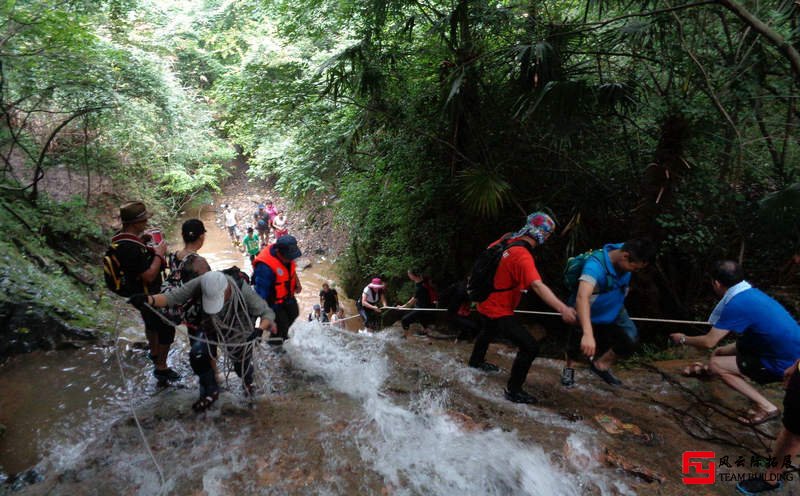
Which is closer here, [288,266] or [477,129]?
[288,266]

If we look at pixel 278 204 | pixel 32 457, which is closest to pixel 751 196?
pixel 32 457

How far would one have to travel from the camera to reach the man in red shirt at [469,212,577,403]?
11.7 ft

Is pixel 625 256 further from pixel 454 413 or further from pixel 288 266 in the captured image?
pixel 288 266

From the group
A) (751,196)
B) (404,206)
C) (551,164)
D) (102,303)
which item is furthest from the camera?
(404,206)

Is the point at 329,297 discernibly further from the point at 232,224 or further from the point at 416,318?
the point at 232,224

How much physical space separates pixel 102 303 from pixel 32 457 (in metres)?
4.90

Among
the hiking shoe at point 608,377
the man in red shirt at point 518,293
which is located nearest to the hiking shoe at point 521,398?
the man in red shirt at point 518,293

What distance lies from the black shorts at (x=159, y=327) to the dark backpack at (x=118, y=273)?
32cm

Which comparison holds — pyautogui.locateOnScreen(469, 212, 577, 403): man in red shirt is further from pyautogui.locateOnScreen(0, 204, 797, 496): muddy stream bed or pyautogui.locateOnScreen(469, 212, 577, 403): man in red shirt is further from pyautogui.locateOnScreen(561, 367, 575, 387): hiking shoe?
pyautogui.locateOnScreen(561, 367, 575, 387): hiking shoe

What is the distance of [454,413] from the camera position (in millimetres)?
3727

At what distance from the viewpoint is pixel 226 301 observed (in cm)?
341

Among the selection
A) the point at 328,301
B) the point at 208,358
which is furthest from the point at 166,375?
the point at 328,301

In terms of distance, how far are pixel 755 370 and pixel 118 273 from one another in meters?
5.26

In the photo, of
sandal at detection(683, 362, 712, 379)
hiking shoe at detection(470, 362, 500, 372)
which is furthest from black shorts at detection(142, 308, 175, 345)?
sandal at detection(683, 362, 712, 379)
